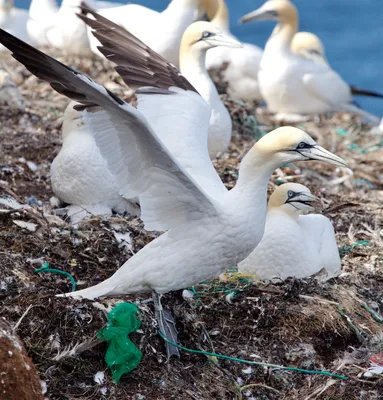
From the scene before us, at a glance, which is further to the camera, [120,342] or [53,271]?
[53,271]

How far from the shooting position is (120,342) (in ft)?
14.0

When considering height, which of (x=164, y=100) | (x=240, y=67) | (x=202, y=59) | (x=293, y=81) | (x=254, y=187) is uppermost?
(x=164, y=100)

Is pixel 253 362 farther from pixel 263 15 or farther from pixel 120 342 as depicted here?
pixel 263 15

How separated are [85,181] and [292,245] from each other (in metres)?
1.38

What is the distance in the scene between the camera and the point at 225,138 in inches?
271

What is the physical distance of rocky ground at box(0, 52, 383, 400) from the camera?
4301 millimetres

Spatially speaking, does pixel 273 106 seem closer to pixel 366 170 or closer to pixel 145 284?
Result: pixel 366 170

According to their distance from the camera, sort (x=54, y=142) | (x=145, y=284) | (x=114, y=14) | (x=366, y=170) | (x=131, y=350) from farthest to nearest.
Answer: (x=114, y=14)
(x=366, y=170)
(x=54, y=142)
(x=145, y=284)
(x=131, y=350)

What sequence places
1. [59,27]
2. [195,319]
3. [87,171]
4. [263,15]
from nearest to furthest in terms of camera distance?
[195,319]
[87,171]
[59,27]
[263,15]

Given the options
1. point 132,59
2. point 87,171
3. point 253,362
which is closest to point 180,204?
point 253,362

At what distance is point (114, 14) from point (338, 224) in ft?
12.2

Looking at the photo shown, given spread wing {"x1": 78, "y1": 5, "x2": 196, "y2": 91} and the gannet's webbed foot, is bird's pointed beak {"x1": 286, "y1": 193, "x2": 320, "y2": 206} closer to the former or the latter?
spread wing {"x1": 78, "y1": 5, "x2": 196, "y2": 91}

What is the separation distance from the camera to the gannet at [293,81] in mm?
10242

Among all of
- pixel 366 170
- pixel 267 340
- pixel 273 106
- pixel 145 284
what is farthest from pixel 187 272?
pixel 273 106
